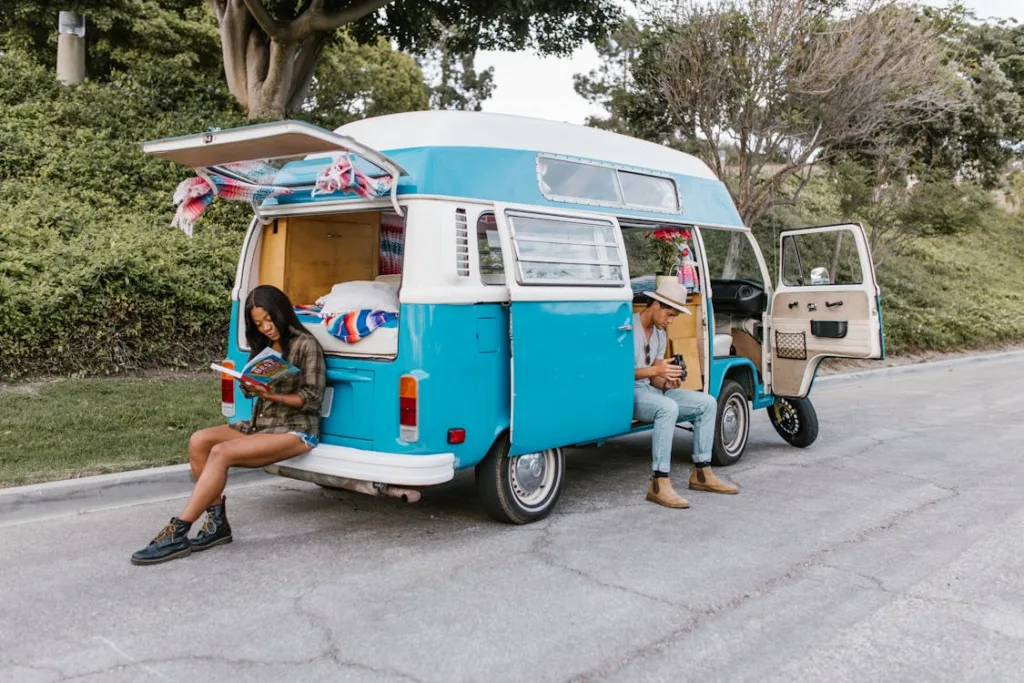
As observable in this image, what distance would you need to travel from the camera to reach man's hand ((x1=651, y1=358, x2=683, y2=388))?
6109 mm

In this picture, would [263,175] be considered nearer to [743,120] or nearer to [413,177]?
[413,177]

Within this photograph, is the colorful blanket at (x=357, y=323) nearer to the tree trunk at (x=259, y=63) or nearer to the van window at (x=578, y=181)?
the van window at (x=578, y=181)

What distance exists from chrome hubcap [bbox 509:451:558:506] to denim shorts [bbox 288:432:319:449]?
A: 118 cm

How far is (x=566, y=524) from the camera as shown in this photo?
18.3 ft

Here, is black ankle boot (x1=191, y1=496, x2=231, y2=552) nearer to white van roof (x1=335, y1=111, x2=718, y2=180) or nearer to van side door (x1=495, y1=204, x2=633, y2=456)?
van side door (x1=495, y1=204, x2=633, y2=456)

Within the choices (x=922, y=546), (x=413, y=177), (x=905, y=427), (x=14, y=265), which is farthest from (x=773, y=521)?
(x=14, y=265)

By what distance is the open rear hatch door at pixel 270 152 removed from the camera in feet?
15.2

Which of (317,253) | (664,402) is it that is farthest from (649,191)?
(317,253)

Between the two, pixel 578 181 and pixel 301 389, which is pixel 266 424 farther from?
pixel 578 181

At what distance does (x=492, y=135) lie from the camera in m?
5.39

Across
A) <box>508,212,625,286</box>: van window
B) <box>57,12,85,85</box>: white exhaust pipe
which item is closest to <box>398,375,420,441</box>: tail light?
<box>508,212,625,286</box>: van window

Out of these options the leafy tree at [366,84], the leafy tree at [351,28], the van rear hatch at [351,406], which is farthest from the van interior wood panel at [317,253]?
the leafy tree at [366,84]

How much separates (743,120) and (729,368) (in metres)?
9.09

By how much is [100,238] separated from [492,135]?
274 inches
